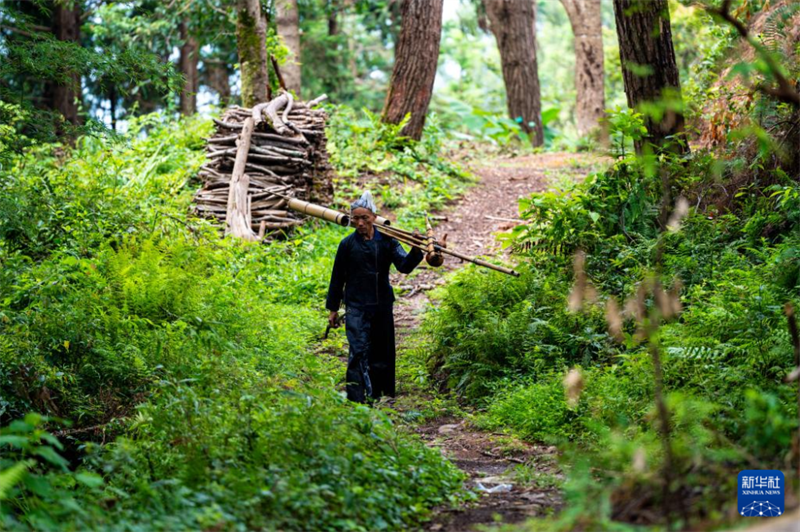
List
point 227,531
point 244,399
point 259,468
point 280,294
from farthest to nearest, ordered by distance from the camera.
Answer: point 280,294
point 244,399
point 259,468
point 227,531

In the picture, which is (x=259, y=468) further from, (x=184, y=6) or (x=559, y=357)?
(x=184, y=6)

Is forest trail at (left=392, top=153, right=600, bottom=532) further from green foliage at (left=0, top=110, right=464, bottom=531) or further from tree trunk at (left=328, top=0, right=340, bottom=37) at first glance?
tree trunk at (left=328, top=0, right=340, bottom=37)

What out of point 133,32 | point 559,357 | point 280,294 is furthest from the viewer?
point 133,32

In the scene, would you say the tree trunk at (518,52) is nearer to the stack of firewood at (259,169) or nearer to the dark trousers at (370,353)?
the stack of firewood at (259,169)

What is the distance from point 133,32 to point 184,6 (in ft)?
12.2

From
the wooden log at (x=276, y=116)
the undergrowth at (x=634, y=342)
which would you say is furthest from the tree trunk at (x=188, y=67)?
the undergrowth at (x=634, y=342)

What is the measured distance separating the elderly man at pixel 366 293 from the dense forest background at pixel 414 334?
50 centimetres

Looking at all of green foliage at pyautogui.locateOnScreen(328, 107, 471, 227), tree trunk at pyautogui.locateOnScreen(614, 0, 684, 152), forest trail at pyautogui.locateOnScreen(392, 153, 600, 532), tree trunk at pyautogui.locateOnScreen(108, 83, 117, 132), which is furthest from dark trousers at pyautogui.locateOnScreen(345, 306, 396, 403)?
tree trunk at pyautogui.locateOnScreen(108, 83, 117, 132)

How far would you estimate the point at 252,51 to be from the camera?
51.8 feet

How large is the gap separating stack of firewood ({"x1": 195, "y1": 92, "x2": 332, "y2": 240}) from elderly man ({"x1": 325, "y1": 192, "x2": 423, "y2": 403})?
5.24 meters

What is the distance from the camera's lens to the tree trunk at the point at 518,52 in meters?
21.6

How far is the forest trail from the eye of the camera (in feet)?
17.1

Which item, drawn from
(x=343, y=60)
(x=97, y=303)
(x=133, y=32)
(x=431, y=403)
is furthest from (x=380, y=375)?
(x=343, y=60)

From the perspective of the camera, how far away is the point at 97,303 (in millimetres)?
8195
